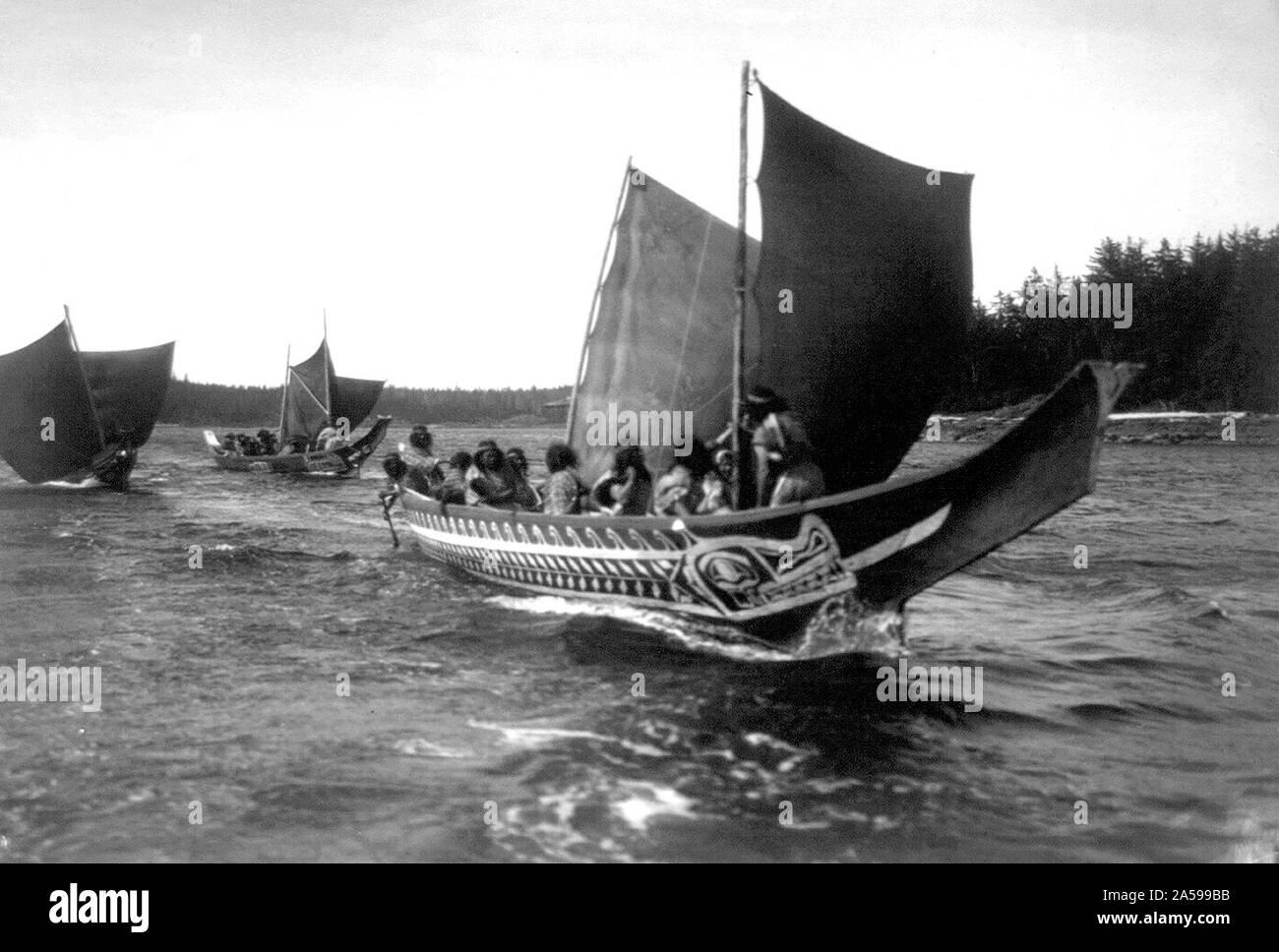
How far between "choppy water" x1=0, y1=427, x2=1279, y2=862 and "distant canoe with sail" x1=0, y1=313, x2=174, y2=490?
14.4 meters

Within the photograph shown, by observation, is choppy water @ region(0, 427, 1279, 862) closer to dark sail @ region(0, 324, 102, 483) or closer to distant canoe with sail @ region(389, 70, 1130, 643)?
distant canoe with sail @ region(389, 70, 1130, 643)

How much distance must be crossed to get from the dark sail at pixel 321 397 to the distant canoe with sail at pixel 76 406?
8.48 meters

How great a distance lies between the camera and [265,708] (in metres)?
9.37

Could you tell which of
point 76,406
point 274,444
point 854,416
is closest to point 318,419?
point 274,444

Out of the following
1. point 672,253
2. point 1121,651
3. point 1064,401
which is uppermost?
point 672,253

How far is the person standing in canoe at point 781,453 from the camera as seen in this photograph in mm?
9445

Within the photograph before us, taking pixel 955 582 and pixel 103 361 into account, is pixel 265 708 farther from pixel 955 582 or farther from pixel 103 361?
pixel 103 361

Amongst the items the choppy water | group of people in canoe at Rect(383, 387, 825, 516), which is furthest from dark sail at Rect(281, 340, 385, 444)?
group of people in canoe at Rect(383, 387, 825, 516)

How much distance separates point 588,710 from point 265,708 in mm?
3151

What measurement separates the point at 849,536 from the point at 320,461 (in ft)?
113

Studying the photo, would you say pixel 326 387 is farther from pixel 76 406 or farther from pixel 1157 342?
pixel 1157 342

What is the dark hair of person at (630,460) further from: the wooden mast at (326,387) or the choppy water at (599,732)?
the wooden mast at (326,387)
